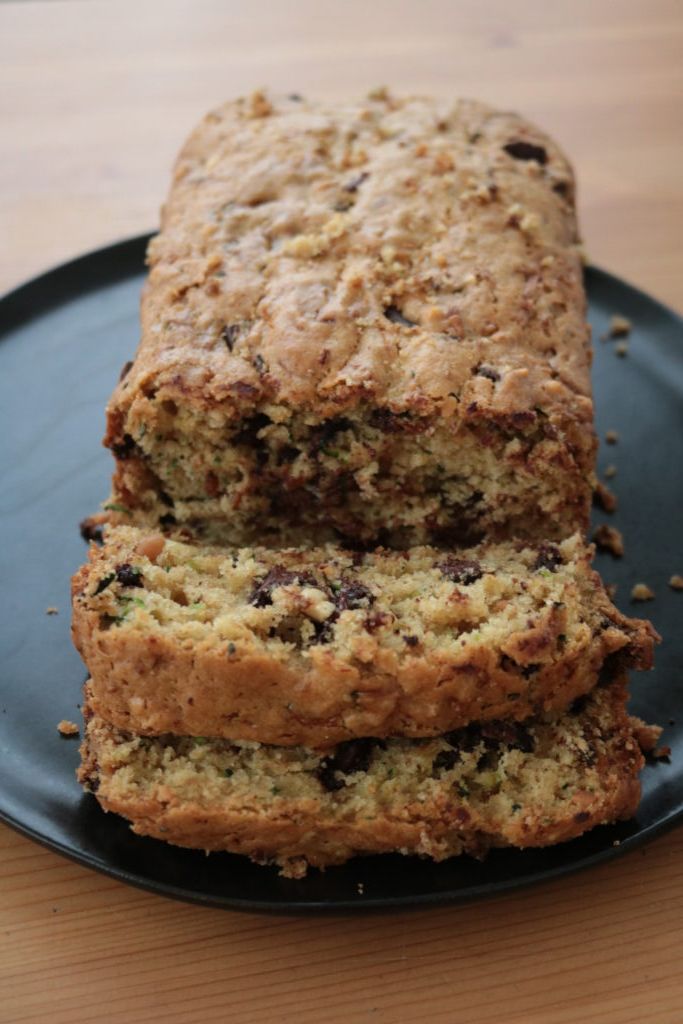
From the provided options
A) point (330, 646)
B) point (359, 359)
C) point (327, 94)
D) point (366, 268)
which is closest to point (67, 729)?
point (330, 646)

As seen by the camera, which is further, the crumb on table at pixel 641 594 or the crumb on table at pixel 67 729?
the crumb on table at pixel 641 594

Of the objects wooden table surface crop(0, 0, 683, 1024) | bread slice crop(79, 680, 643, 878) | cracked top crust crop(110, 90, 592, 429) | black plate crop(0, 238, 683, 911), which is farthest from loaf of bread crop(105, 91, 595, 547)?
wooden table surface crop(0, 0, 683, 1024)

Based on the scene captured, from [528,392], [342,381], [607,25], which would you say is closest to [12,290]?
[342,381]

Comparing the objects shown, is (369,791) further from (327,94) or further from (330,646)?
(327,94)

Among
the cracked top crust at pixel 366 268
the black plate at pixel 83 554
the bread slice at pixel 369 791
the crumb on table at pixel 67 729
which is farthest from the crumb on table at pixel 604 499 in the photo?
the crumb on table at pixel 67 729

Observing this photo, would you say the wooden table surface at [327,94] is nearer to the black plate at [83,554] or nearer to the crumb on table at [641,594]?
the black plate at [83,554]

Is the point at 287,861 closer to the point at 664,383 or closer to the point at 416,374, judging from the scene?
the point at 416,374

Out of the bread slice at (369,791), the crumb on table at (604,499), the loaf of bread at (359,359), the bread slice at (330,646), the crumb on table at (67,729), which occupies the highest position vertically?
the loaf of bread at (359,359)

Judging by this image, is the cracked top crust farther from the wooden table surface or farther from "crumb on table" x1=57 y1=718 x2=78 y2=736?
the wooden table surface
